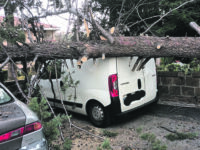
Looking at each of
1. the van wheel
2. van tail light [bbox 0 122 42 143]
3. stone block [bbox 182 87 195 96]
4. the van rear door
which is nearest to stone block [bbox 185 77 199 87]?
stone block [bbox 182 87 195 96]

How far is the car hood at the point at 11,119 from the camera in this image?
2.31m

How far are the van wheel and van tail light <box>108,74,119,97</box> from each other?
0.45 metres

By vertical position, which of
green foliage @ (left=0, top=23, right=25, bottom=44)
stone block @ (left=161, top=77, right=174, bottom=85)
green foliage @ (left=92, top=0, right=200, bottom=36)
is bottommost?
stone block @ (left=161, top=77, right=174, bottom=85)

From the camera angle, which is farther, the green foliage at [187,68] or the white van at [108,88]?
the green foliage at [187,68]

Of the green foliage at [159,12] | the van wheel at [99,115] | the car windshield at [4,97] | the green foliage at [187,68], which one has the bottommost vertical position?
the van wheel at [99,115]

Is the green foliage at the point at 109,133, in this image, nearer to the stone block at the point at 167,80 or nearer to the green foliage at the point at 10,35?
the green foliage at the point at 10,35

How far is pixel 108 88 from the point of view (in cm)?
443

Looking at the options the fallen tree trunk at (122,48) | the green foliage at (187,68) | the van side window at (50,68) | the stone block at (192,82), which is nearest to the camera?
the fallen tree trunk at (122,48)

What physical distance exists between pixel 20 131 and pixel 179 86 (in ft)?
16.3

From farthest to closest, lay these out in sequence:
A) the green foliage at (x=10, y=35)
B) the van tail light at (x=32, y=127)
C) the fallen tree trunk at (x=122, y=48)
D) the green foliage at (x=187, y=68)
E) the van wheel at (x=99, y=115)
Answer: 1. the green foliage at (x=187, y=68)
2. the van wheel at (x=99, y=115)
3. the green foliage at (x=10, y=35)
4. the fallen tree trunk at (x=122, y=48)
5. the van tail light at (x=32, y=127)

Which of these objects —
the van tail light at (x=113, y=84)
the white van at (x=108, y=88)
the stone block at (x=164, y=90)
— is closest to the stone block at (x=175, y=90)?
the stone block at (x=164, y=90)

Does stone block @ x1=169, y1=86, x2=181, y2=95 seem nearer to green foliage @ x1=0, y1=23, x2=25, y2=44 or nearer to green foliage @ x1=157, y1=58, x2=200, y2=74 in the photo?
green foliage @ x1=157, y1=58, x2=200, y2=74

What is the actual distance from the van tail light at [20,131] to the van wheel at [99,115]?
221 centimetres

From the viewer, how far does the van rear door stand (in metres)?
4.50
